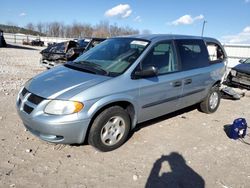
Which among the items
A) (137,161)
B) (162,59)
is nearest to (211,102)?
(162,59)

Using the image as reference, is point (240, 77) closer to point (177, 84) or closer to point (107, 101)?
point (177, 84)

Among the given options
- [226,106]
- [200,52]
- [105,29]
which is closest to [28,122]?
[200,52]

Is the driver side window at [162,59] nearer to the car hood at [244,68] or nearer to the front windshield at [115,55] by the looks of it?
the front windshield at [115,55]

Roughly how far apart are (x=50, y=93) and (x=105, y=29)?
8267cm

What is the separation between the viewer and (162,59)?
4512mm

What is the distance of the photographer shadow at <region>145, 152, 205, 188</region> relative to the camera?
3.19 meters

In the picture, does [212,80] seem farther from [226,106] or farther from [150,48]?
[150,48]

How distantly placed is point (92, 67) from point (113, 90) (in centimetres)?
73

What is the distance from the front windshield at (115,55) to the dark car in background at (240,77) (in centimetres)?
642

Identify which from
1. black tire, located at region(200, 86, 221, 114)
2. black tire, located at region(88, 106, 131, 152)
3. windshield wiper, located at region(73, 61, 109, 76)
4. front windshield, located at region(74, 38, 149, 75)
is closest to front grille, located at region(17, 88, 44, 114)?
black tire, located at region(88, 106, 131, 152)

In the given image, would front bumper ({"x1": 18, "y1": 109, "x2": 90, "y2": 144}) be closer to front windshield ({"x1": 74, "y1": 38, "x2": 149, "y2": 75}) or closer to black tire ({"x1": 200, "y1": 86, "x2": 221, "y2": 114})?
front windshield ({"x1": 74, "y1": 38, "x2": 149, "y2": 75})

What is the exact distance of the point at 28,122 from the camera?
3555 millimetres

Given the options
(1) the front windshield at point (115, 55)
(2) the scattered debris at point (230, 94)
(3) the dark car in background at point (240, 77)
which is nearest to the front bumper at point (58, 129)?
(1) the front windshield at point (115, 55)

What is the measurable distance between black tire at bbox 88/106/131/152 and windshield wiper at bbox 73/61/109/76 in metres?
0.61
